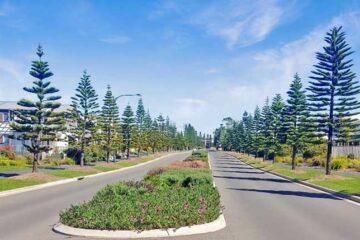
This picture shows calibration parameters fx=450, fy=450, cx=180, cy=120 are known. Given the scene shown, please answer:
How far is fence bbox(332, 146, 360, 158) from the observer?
63.7 meters

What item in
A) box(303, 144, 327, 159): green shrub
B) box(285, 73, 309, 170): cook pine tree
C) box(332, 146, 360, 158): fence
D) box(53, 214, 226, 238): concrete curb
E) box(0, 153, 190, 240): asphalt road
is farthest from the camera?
box(303, 144, 327, 159): green shrub

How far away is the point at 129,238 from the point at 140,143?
250 ft

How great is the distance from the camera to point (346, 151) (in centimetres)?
6662

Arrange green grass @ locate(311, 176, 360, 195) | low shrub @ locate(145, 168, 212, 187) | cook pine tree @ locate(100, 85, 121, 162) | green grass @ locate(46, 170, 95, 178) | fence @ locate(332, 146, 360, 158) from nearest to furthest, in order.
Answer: low shrub @ locate(145, 168, 212, 187) < green grass @ locate(311, 176, 360, 195) < green grass @ locate(46, 170, 95, 178) < cook pine tree @ locate(100, 85, 121, 162) < fence @ locate(332, 146, 360, 158)

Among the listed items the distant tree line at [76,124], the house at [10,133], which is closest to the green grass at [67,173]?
the distant tree line at [76,124]

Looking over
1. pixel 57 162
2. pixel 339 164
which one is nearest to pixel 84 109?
pixel 57 162

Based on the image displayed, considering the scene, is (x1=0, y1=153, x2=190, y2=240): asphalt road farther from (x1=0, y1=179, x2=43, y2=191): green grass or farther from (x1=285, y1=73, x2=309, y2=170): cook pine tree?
(x1=285, y1=73, x2=309, y2=170): cook pine tree

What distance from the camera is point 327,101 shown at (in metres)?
36.2

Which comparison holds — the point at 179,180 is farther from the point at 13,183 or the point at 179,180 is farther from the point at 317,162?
the point at 317,162

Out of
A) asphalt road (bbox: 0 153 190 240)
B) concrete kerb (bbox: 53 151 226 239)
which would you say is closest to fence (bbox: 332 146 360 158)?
asphalt road (bbox: 0 153 190 240)

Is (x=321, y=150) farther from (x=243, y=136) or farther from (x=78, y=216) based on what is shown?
(x=78, y=216)

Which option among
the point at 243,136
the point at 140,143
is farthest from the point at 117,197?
the point at 243,136

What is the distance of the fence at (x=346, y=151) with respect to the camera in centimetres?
6372

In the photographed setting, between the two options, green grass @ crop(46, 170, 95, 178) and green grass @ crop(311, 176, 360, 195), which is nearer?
green grass @ crop(311, 176, 360, 195)
